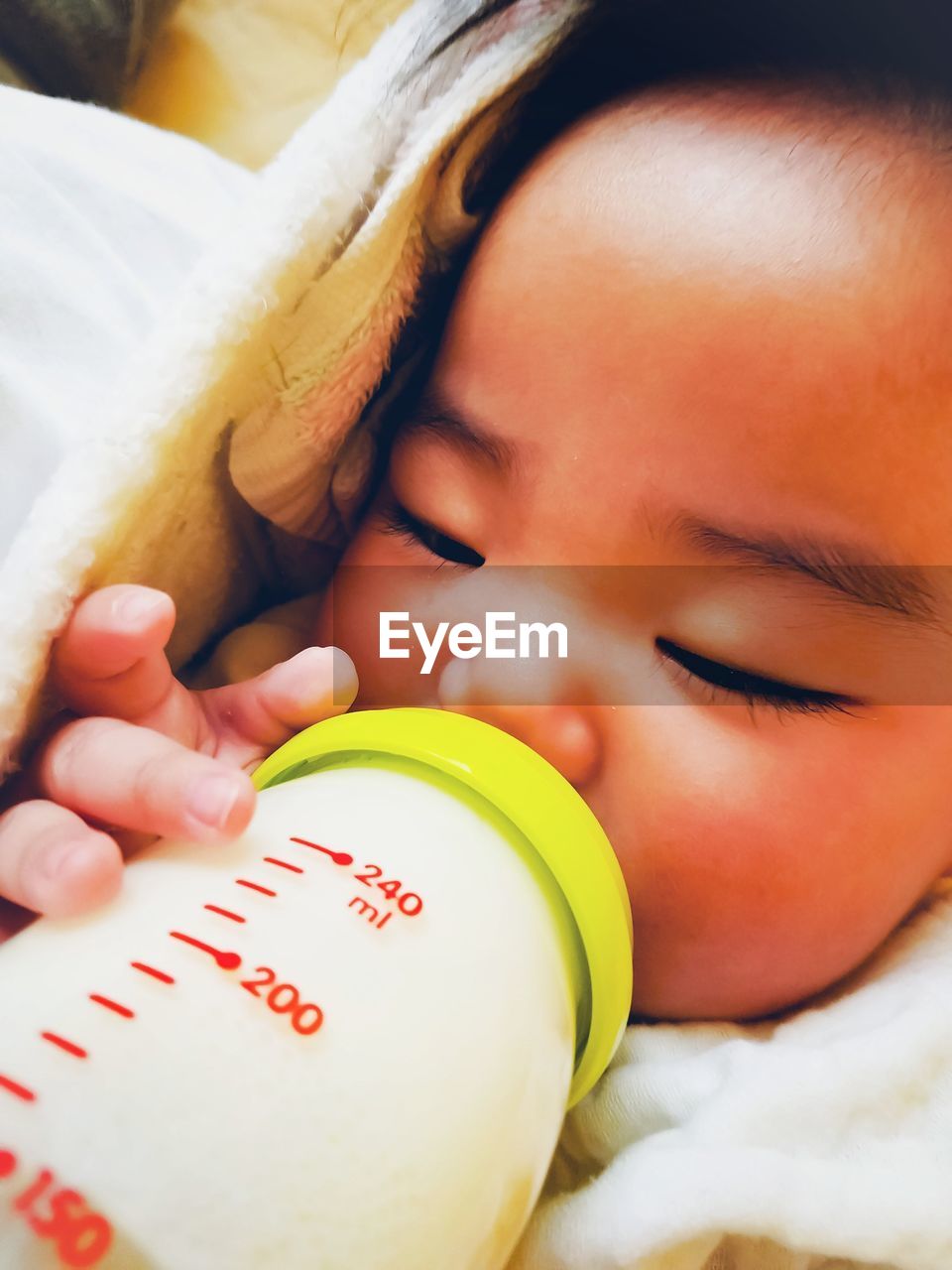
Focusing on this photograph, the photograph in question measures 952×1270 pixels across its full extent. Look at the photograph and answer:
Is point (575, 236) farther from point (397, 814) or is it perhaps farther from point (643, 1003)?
point (643, 1003)

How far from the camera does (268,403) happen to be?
80 cm

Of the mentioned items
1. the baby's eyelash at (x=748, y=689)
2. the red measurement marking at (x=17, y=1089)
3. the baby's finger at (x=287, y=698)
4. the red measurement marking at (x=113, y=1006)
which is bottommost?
the baby's finger at (x=287, y=698)

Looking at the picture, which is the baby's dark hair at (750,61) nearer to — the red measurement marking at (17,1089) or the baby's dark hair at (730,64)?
the baby's dark hair at (730,64)

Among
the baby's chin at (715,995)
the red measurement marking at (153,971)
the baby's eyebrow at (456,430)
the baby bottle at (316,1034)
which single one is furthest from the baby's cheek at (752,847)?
the red measurement marking at (153,971)

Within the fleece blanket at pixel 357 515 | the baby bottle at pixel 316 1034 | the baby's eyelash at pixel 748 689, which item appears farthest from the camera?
the baby's eyelash at pixel 748 689

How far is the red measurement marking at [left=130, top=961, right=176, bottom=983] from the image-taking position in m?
0.40

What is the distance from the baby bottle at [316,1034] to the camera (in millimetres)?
348

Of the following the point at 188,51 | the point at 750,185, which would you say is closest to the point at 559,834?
the point at 750,185

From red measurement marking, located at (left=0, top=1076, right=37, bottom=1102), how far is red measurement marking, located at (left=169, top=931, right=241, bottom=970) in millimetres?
78

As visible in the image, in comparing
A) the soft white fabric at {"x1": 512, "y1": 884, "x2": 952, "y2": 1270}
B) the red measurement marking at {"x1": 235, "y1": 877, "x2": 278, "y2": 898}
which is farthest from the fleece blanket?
the red measurement marking at {"x1": 235, "y1": 877, "x2": 278, "y2": 898}

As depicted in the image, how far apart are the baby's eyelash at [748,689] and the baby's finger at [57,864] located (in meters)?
0.39

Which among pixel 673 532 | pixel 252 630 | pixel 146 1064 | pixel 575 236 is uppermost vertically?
pixel 575 236

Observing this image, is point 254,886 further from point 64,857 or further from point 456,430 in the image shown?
point 456,430

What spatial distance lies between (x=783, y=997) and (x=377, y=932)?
1.34ft
